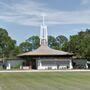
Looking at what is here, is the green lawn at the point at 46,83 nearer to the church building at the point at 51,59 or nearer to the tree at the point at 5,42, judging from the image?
the church building at the point at 51,59

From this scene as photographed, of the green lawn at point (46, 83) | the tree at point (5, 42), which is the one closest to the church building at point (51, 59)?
the tree at point (5, 42)

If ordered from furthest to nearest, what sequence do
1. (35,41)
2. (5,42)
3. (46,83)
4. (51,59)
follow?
(35,41)
(5,42)
(51,59)
(46,83)

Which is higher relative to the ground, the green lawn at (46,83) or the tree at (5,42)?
the tree at (5,42)

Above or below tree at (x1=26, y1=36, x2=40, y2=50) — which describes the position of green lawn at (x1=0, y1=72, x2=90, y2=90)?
below

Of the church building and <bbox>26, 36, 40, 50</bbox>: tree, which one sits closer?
the church building

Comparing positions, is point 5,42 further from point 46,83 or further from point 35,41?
point 46,83

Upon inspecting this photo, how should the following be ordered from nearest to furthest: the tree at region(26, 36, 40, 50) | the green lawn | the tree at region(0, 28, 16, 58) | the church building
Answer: the green lawn
the church building
the tree at region(0, 28, 16, 58)
the tree at region(26, 36, 40, 50)

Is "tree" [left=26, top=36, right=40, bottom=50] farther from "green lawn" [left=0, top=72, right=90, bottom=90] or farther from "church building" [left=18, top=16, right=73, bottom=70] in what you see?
"green lawn" [left=0, top=72, right=90, bottom=90]

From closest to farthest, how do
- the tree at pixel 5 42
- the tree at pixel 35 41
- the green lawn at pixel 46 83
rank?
the green lawn at pixel 46 83, the tree at pixel 5 42, the tree at pixel 35 41

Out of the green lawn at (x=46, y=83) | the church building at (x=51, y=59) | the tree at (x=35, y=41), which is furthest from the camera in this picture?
the tree at (x=35, y=41)

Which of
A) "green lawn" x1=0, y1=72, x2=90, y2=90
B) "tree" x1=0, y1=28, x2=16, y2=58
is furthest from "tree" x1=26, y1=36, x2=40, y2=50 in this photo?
"green lawn" x1=0, y1=72, x2=90, y2=90

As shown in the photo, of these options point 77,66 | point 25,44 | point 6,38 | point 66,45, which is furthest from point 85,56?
point 25,44

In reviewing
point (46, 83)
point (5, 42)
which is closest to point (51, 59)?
point (5, 42)

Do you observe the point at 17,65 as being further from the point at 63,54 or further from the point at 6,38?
the point at 6,38
